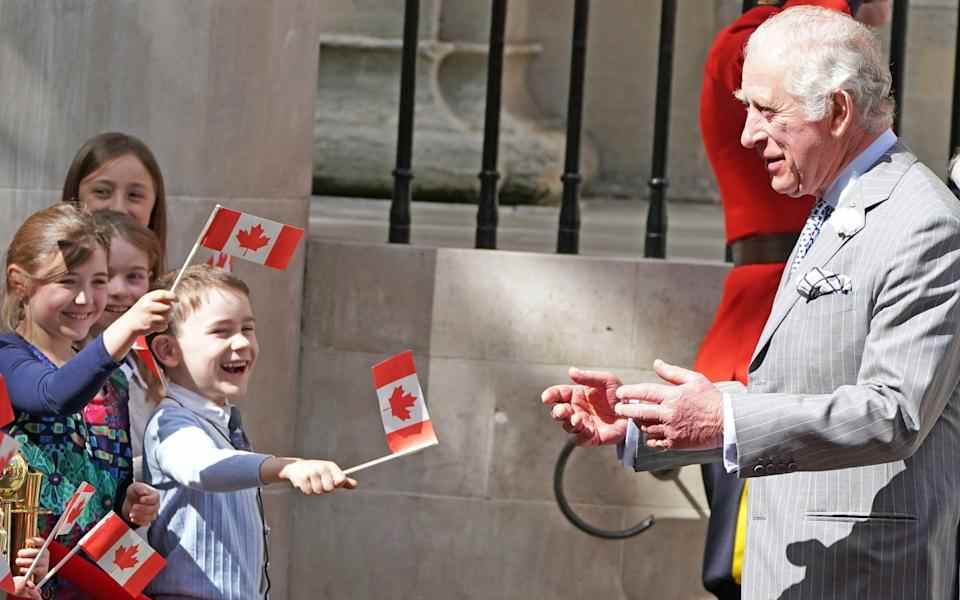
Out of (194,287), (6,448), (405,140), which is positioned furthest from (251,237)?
(405,140)

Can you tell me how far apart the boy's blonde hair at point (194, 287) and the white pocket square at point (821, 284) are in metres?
1.26

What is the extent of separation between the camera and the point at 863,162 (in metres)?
3.03

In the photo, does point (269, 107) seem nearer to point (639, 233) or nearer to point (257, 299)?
point (257, 299)

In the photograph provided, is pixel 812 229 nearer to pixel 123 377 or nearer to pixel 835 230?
pixel 835 230

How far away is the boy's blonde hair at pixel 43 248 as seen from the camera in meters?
3.52

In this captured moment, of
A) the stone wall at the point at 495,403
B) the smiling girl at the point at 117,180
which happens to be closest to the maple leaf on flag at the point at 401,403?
the smiling girl at the point at 117,180

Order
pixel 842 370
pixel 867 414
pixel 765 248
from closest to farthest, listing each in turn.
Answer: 1. pixel 867 414
2. pixel 842 370
3. pixel 765 248

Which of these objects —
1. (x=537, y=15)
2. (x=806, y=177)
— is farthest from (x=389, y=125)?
(x=806, y=177)

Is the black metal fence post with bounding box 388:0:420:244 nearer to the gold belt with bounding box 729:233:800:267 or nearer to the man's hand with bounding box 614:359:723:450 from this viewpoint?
the gold belt with bounding box 729:233:800:267

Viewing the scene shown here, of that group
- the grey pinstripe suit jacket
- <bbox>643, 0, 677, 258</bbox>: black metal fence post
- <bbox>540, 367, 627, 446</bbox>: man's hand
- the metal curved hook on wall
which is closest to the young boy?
<bbox>540, 367, 627, 446</bbox>: man's hand

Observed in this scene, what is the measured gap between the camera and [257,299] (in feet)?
16.6

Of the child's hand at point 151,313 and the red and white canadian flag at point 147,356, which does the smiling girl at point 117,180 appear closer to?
the red and white canadian flag at point 147,356

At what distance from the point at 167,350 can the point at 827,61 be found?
1484mm

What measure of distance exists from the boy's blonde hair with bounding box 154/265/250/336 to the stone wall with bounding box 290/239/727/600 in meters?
1.53
